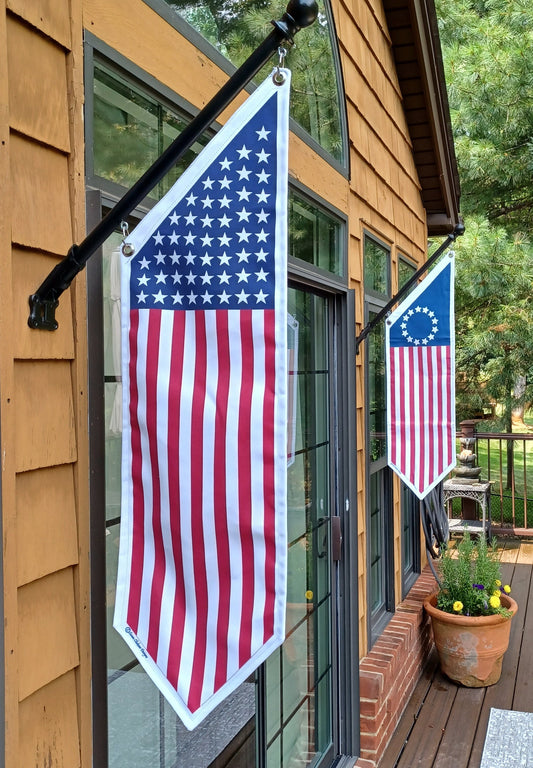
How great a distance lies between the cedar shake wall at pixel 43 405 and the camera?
1.24 meters

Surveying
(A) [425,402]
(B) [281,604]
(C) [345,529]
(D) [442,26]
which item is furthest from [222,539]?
(D) [442,26]

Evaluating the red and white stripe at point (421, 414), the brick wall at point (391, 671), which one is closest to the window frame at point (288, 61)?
the red and white stripe at point (421, 414)

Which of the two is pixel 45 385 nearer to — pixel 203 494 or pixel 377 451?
pixel 203 494

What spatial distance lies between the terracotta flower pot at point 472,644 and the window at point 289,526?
1149 millimetres

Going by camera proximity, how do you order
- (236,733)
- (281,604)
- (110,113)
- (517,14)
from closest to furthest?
(281,604), (110,113), (236,733), (517,14)

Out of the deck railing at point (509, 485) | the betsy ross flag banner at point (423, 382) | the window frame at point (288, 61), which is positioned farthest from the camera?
the deck railing at point (509, 485)

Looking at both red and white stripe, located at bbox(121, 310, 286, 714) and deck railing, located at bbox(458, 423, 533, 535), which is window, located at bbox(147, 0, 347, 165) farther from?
deck railing, located at bbox(458, 423, 533, 535)

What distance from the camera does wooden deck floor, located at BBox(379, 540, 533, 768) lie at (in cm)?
354

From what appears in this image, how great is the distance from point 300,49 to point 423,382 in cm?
176

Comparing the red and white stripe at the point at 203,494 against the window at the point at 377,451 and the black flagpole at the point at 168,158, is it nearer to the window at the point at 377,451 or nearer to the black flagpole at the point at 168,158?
the black flagpole at the point at 168,158

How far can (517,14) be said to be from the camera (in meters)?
7.86

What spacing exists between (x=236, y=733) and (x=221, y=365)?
1.40 meters

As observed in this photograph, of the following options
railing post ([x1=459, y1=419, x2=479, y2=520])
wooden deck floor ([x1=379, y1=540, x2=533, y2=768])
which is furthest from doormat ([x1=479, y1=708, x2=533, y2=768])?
railing post ([x1=459, y1=419, x2=479, y2=520])

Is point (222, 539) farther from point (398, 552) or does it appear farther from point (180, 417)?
point (398, 552)
